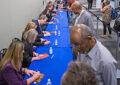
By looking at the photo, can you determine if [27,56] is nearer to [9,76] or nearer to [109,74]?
[9,76]

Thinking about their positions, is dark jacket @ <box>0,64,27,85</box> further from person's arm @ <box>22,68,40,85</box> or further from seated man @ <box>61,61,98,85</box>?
seated man @ <box>61,61,98,85</box>

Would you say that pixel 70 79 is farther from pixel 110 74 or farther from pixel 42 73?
pixel 42 73

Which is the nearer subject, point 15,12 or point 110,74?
point 110,74

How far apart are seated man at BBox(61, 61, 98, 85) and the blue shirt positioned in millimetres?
437

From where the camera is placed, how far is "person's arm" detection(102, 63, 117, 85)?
1.58m

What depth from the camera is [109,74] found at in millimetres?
1602

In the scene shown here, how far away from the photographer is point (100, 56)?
5.44 ft

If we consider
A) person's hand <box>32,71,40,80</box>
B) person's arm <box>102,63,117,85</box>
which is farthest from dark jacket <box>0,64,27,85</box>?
person's arm <box>102,63,117,85</box>

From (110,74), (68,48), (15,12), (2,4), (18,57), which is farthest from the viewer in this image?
(15,12)

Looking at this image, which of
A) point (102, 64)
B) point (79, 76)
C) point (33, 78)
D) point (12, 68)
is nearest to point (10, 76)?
point (12, 68)

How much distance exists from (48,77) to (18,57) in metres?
0.58

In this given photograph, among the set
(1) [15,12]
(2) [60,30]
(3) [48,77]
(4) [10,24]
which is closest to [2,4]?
(4) [10,24]

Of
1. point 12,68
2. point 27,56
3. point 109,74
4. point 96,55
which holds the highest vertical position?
point 96,55

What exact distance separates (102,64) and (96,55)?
0.43 feet
